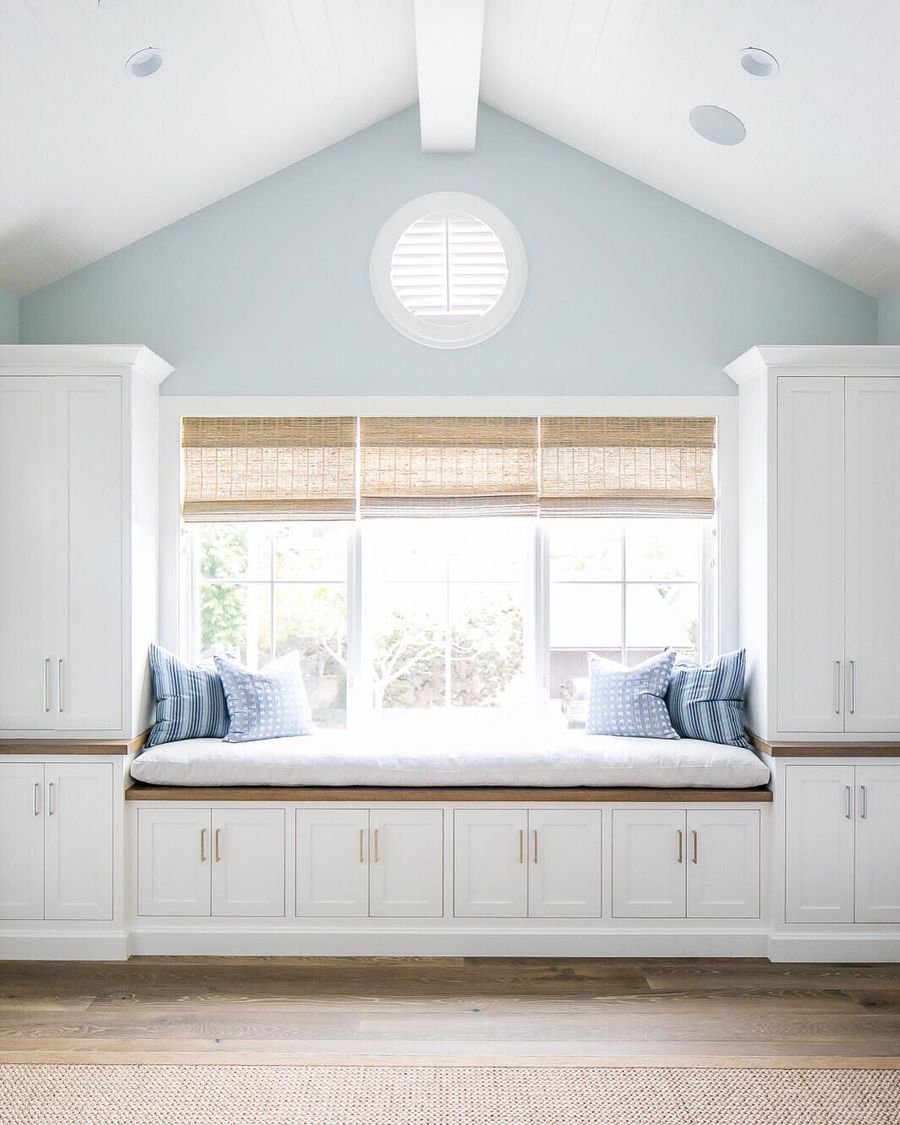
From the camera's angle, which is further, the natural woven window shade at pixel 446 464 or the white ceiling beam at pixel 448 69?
the natural woven window shade at pixel 446 464

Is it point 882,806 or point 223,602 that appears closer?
point 882,806

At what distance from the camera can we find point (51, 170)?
3.00 meters

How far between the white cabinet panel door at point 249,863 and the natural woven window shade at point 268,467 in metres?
1.23

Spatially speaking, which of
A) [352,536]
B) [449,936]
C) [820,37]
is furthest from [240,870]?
A: [820,37]

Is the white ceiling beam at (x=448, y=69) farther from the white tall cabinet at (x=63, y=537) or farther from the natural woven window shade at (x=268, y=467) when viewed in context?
the white tall cabinet at (x=63, y=537)

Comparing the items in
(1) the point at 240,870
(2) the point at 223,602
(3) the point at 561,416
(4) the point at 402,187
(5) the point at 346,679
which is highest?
(4) the point at 402,187

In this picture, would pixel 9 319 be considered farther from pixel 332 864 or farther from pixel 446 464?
pixel 332 864

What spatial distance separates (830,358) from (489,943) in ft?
8.29

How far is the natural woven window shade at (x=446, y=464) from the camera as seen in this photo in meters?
3.71

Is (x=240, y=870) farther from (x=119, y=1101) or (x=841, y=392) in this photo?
(x=841, y=392)

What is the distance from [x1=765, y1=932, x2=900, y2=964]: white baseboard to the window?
1.17 meters

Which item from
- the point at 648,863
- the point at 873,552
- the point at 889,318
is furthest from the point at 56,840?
the point at 889,318

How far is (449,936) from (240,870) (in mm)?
816

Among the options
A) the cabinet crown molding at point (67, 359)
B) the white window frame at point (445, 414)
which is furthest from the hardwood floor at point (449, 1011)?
the cabinet crown molding at point (67, 359)
